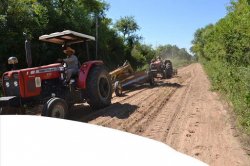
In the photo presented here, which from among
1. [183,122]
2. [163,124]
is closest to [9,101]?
[163,124]

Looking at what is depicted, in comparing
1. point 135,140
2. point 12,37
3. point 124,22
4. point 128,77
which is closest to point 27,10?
Result: point 12,37

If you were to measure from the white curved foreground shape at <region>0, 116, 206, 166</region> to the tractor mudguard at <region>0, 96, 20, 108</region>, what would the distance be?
19.4ft

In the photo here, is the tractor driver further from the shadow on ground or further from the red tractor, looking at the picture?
the shadow on ground

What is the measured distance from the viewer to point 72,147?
1.91 meters

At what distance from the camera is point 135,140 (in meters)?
2.32

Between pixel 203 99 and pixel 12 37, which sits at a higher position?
pixel 12 37

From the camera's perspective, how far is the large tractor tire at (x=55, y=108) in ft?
25.6

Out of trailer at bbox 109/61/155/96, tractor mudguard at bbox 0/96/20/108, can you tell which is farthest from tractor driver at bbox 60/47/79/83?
trailer at bbox 109/61/155/96

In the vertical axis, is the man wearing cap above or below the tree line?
below

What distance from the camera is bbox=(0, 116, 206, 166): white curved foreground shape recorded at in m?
1.73

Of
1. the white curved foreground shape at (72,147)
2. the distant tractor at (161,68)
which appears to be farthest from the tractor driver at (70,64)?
the distant tractor at (161,68)

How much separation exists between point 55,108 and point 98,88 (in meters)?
1.96

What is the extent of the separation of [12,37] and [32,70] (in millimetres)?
7578

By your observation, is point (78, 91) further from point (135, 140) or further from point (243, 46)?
point (135, 140)
